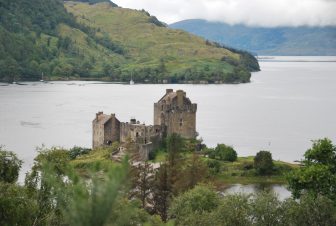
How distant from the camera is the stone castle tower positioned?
80.5 m

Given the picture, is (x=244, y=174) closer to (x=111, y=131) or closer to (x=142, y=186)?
(x=111, y=131)

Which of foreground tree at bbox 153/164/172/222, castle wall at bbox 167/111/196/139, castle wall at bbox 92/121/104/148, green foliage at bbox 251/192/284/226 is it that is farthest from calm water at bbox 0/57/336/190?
green foliage at bbox 251/192/284/226

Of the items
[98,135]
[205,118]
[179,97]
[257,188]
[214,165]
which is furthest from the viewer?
[205,118]

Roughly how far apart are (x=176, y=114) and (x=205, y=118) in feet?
187

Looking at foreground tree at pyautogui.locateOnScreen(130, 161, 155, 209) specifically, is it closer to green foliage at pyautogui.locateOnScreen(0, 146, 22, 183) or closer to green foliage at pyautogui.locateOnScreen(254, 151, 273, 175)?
green foliage at pyautogui.locateOnScreen(0, 146, 22, 183)

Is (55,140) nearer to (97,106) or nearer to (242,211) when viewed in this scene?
(97,106)

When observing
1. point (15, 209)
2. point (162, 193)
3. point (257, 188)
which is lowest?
point (257, 188)

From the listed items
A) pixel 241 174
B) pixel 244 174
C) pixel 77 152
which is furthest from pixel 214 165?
pixel 77 152

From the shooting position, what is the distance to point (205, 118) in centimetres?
13738

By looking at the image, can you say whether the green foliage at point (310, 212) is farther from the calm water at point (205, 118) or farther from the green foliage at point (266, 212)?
the calm water at point (205, 118)

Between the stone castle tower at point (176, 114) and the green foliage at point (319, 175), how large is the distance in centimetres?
3857

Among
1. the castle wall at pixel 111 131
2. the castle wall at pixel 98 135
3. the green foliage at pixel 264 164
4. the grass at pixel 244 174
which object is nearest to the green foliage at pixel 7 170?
the grass at pixel 244 174

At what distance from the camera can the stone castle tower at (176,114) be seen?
80.5m

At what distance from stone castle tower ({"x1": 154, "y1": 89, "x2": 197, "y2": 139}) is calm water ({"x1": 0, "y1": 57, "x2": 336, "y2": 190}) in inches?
532
